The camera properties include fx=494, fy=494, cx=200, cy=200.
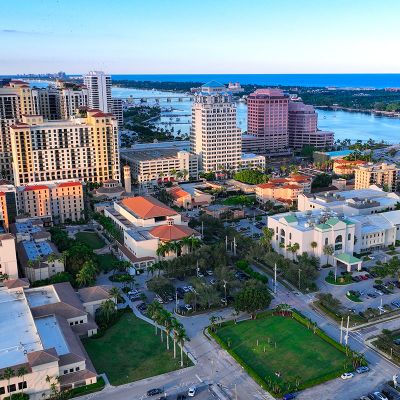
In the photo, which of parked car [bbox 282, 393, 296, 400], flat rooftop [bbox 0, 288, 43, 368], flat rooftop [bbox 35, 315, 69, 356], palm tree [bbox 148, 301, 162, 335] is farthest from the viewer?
palm tree [bbox 148, 301, 162, 335]

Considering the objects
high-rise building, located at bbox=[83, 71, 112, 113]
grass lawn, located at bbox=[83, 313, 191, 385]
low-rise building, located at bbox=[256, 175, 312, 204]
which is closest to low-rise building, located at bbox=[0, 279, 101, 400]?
grass lawn, located at bbox=[83, 313, 191, 385]

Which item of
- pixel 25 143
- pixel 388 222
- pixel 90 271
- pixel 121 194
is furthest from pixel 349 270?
pixel 25 143

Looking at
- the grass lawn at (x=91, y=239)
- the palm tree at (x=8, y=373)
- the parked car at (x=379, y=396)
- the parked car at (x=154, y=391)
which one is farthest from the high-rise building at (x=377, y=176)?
the palm tree at (x=8, y=373)

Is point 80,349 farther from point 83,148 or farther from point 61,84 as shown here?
point 61,84

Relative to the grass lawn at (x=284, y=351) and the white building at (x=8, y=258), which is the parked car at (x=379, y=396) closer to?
the grass lawn at (x=284, y=351)

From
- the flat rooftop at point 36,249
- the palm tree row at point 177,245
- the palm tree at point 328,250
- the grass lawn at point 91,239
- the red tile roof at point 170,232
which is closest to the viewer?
the flat rooftop at point 36,249

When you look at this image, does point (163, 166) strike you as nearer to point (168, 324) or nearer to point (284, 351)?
point (168, 324)

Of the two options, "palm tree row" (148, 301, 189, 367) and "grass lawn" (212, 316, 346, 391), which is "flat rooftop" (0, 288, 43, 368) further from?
"grass lawn" (212, 316, 346, 391)
